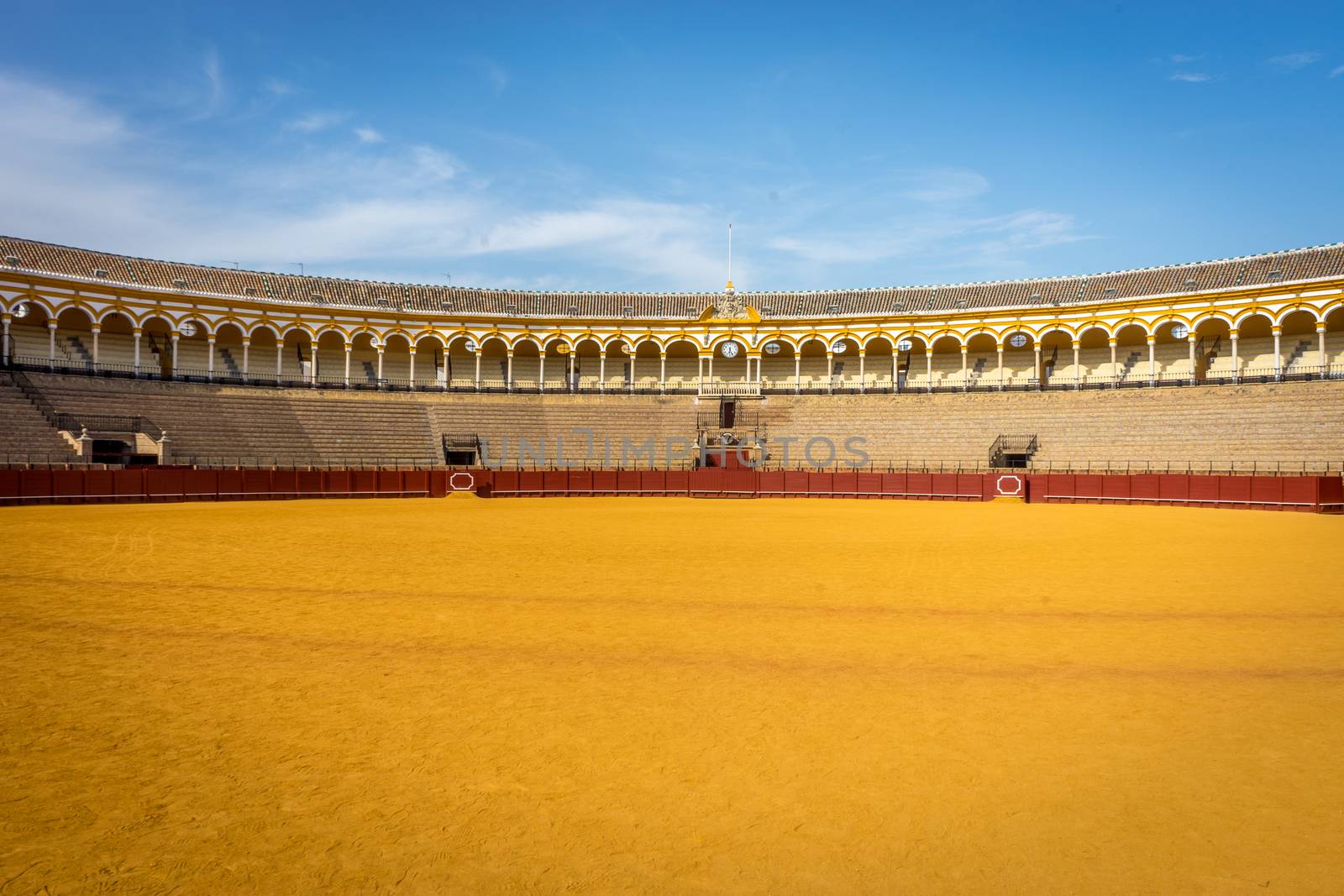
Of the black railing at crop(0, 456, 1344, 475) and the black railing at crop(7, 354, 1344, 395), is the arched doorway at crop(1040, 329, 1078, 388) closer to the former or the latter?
the black railing at crop(7, 354, 1344, 395)

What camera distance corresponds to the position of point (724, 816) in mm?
3779

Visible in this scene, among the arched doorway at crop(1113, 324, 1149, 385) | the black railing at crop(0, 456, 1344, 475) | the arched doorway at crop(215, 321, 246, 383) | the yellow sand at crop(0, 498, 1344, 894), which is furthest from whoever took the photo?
the arched doorway at crop(215, 321, 246, 383)

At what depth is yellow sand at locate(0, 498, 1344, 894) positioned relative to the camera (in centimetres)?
338

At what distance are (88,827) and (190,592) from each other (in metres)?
6.11

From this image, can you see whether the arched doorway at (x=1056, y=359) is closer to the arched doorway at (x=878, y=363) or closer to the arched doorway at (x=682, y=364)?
the arched doorway at (x=878, y=363)

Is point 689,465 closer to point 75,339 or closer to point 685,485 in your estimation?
point 685,485

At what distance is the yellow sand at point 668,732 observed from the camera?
3381 mm

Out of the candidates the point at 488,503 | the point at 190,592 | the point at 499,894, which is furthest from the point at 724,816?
the point at 488,503

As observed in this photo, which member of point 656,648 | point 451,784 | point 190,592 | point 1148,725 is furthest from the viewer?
point 190,592

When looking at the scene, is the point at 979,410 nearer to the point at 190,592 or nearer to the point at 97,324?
the point at 190,592

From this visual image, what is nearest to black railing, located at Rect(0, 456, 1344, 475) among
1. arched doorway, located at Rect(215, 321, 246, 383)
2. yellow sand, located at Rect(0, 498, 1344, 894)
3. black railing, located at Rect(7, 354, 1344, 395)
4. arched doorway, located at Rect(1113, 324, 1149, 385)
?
black railing, located at Rect(7, 354, 1344, 395)

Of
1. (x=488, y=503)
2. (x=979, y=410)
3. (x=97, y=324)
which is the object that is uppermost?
(x=97, y=324)

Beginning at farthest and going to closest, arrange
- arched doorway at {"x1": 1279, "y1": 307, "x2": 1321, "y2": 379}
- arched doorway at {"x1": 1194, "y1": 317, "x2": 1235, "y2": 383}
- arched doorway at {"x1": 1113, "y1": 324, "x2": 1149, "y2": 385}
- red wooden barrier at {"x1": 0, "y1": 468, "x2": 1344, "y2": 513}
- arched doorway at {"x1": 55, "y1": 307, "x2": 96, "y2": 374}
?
arched doorway at {"x1": 1113, "y1": 324, "x2": 1149, "y2": 385}
arched doorway at {"x1": 1194, "y1": 317, "x2": 1235, "y2": 383}
arched doorway at {"x1": 55, "y1": 307, "x2": 96, "y2": 374}
arched doorway at {"x1": 1279, "y1": 307, "x2": 1321, "y2": 379}
red wooden barrier at {"x1": 0, "y1": 468, "x2": 1344, "y2": 513}

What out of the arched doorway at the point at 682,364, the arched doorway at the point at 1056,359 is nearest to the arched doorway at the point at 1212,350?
the arched doorway at the point at 1056,359
